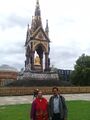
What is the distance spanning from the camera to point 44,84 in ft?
175

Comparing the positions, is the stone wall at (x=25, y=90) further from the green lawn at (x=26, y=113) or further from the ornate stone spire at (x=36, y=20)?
the green lawn at (x=26, y=113)

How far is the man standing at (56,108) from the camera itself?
28.8 ft

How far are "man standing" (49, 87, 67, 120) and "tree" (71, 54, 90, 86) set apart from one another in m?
58.7

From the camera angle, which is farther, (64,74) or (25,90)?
(64,74)

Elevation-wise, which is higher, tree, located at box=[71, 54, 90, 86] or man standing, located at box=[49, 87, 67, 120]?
tree, located at box=[71, 54, 90, 86]

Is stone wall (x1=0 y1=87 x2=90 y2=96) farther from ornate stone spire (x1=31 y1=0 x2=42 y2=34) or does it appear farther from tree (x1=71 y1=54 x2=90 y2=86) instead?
tree (x1=71 y1=54 x2=90 y2=86)

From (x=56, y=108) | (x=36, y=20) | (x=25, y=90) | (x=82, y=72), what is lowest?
(x=56, y=108)

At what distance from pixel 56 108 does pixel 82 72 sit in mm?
59963

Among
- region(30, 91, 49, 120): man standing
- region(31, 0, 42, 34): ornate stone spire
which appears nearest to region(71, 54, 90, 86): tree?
region(31, 0, 42, 34): ornate stone spire

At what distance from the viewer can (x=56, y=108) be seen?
8.91 metres

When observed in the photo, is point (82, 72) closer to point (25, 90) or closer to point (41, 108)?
point (25, 90)

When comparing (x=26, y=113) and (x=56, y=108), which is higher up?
(x=56, y=108)

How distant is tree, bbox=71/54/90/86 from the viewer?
6756cm

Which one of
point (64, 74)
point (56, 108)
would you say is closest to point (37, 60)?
point (56, 108)
